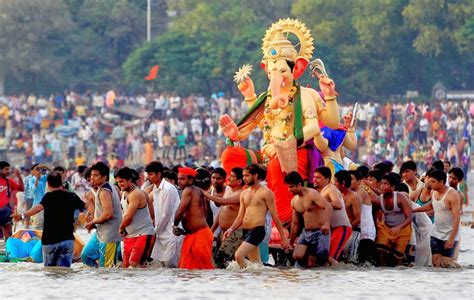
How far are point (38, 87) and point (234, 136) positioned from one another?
4799cm

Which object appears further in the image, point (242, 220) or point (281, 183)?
point (281, 183)

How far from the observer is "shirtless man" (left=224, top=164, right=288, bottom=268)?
67.5 ft

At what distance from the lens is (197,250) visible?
67.6ft

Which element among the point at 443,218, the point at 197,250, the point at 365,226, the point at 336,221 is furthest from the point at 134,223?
the point at 443,218

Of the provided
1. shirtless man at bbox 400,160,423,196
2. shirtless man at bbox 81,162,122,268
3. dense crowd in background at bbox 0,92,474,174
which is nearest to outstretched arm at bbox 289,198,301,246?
shirtless man at bbox 81,162,122,268

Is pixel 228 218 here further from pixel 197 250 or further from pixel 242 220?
pixel 197 250

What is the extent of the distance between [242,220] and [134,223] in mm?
1136

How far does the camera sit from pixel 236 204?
21000 millimetres

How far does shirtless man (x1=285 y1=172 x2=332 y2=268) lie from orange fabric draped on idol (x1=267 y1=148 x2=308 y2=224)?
2.16 meters

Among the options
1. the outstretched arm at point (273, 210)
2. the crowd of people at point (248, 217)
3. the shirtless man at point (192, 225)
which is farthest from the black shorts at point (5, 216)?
the outstretched arm at point (273, 210)

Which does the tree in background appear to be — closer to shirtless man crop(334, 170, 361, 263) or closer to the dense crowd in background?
the dense crowd in background

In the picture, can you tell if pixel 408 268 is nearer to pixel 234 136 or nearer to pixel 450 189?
pixel 450 189

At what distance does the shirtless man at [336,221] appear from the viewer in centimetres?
2092

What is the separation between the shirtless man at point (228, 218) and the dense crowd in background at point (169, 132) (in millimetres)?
27177
